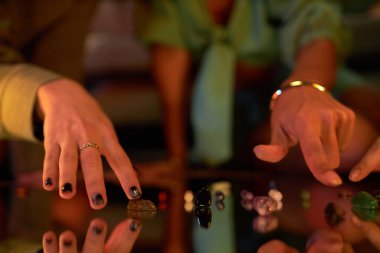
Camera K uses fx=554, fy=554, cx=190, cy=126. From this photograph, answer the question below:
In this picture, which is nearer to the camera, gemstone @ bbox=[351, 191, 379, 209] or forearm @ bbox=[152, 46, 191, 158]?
gemstone @ bbox=[351, 191, 379, 209]

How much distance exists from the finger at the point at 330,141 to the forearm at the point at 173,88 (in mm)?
556

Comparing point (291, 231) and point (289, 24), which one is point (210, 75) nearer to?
point (289, 24)

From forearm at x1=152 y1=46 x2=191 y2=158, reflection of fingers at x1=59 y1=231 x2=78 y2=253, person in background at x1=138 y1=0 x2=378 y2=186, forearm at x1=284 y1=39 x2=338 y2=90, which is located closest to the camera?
reflection of fingers at x1=59 y1=231 x2=78 y2=253

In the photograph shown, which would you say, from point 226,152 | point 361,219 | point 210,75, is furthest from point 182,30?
point 361,219

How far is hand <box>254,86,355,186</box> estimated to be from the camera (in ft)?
1.95

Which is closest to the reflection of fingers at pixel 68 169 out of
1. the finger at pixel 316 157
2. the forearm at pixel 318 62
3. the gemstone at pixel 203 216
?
the gemstone at pixel 203 216

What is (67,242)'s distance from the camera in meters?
0.49

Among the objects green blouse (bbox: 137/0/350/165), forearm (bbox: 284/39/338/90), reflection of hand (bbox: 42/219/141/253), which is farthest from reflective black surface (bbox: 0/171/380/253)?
green blouse (bbox: 137/0/350/165)

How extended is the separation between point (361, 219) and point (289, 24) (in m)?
0.59

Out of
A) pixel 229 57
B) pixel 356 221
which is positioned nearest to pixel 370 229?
pixel 356 221

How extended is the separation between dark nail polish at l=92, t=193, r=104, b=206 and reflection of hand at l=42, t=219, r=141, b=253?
0.07 ft

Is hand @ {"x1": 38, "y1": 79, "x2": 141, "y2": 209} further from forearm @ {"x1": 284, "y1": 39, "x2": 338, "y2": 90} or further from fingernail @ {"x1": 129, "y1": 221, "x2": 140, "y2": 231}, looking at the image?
forearm @ {"x1": 284, "y1": 39, "x2": 338, "y2": 90}

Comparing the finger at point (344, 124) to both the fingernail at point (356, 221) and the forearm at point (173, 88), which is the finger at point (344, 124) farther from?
the forearm at point (173, 88)

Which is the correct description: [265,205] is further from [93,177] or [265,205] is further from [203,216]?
[93,177]
